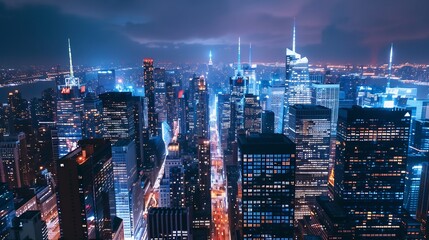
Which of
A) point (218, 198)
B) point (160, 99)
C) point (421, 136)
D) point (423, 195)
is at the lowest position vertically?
point (218, 198)

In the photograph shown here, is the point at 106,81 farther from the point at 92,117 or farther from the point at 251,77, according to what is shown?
the point at 251,77

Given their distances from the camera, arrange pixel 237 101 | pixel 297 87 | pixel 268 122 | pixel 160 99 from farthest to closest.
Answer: pixel 160 99 < pixel 237 101 < pixel 297 87 < pixel 268 122

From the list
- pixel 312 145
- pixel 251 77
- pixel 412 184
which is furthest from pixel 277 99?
pixel 412 184

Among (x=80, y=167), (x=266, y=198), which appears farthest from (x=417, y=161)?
(x=80, y=167)

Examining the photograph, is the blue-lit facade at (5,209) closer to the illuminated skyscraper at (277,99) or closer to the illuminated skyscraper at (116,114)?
the illuminated skyscraper at (116,114)

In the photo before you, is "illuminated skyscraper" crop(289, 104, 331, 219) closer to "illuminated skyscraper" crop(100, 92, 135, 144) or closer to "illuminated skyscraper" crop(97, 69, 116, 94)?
"illuminated skyscraper" crop(100, 92, 135, 144)

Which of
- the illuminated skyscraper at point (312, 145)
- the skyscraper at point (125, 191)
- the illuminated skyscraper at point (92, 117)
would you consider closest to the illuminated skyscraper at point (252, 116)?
the illuminated skyscraper at point (312, 145)

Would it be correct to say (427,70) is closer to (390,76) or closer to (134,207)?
(390,76)

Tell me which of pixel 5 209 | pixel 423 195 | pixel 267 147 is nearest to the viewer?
pixel 267 147
